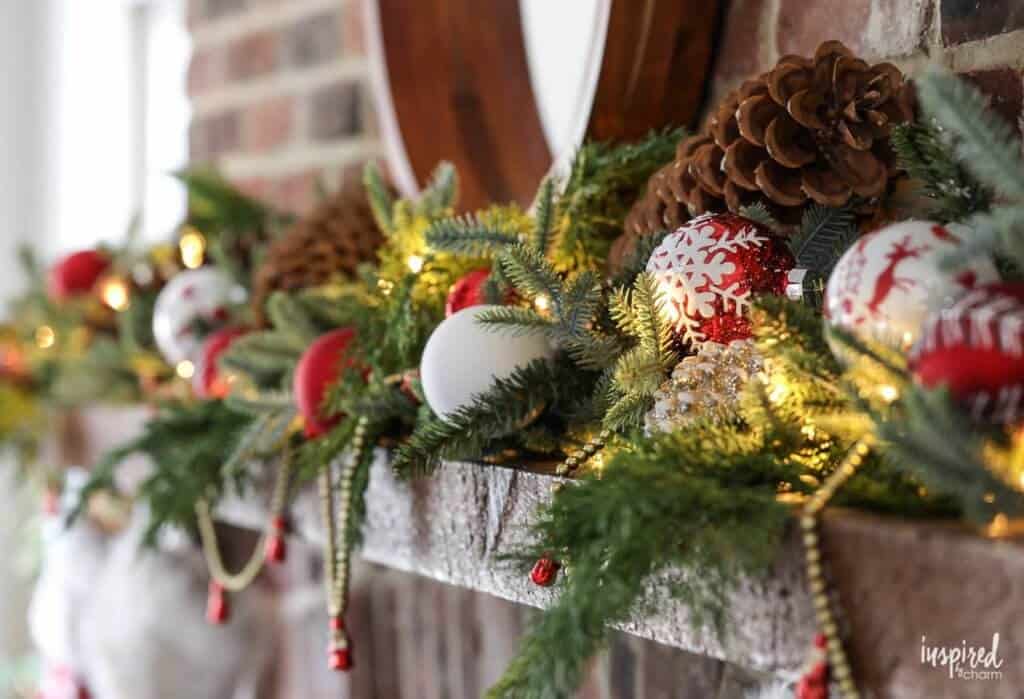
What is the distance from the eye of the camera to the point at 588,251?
74 centimetres

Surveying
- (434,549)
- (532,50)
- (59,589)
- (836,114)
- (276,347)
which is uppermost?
(532,50)

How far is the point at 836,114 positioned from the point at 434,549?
363mm

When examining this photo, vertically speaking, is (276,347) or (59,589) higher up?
(276,347)

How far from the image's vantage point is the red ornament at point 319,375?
78 cm

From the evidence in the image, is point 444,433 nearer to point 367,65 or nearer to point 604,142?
A: point 604,142

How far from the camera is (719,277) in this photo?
57 cm

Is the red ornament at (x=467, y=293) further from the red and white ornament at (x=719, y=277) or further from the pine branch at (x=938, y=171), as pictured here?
the pine branch at (x=938, y=171)

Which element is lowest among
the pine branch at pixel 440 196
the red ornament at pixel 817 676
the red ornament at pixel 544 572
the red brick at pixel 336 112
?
the red ornament at pixel 817 676

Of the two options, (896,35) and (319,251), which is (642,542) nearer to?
(896,35)

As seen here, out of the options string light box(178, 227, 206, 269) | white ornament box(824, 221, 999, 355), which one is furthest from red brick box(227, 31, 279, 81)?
white ornament box(824, 221, 999, 355)

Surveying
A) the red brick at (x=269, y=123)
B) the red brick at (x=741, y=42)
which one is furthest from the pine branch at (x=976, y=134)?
the red brick at (x=269, y=123)

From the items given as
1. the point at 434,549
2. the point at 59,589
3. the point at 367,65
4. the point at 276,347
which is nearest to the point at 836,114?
the point at 434,549

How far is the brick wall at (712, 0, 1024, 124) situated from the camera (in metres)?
0.63

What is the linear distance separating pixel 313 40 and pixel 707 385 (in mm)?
988
